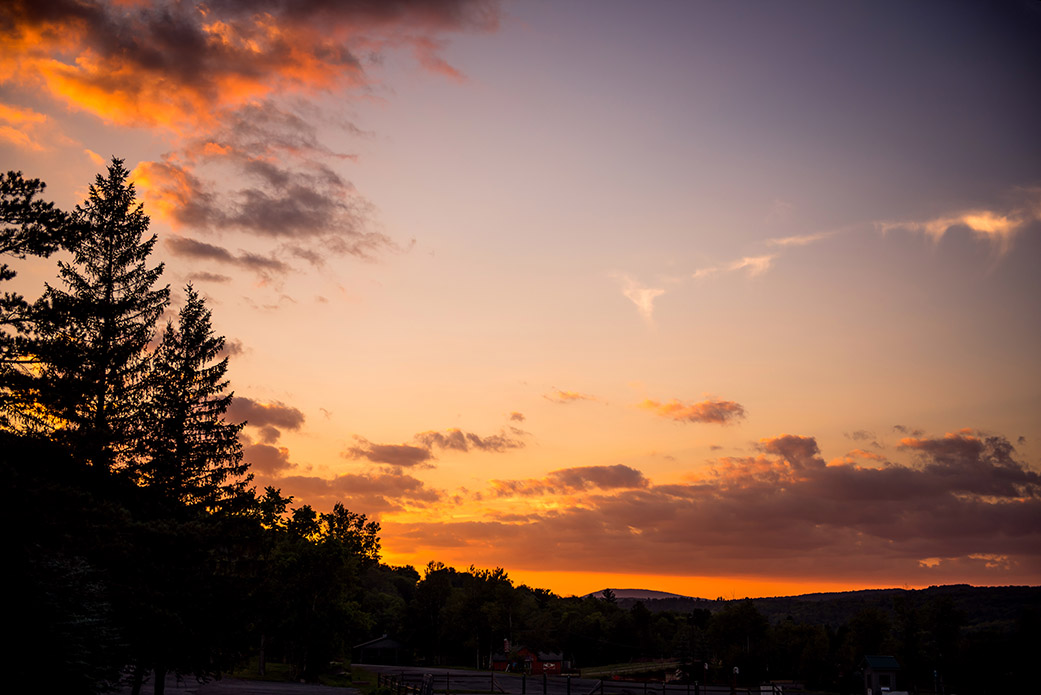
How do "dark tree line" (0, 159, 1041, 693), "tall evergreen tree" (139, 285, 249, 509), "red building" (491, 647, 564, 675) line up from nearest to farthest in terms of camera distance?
"dark tree line" (0, 159, 1041, 693) < "tall evergreen tree" (139, 285, 249, 509) < "red building" (491, 647, 564, 675)

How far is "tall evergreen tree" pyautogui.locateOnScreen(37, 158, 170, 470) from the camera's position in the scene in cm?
3366

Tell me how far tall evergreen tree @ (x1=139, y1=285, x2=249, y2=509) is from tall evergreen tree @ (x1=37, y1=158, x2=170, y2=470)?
111 centimetres

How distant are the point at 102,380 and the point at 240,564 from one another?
467 inches

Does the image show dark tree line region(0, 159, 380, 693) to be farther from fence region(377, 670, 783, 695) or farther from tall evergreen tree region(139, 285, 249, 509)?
fence region(377, 670, 783, 695)

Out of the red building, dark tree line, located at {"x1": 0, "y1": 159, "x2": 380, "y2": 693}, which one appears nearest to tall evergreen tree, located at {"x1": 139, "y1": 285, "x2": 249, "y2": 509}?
dark tree line, located at {"x1": 0, "y1": 159, "x2": 380, "y2": 693}

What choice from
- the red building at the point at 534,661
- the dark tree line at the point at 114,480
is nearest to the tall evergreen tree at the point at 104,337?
the dark tree line at the point at 114,480

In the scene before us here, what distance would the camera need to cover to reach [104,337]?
123 ft

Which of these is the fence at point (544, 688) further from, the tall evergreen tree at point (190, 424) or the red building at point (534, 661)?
the red building at point (534, 661)

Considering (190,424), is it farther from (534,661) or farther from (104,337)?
(534,661)

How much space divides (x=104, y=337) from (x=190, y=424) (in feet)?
21.0

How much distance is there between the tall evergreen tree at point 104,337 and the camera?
1325 inches

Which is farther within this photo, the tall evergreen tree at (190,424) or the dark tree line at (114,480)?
the tall evergreen tree at (190,424)

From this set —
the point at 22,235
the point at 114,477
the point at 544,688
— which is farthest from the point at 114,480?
the point at 544,688

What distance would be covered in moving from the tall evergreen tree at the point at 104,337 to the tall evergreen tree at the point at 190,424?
1112 mm
